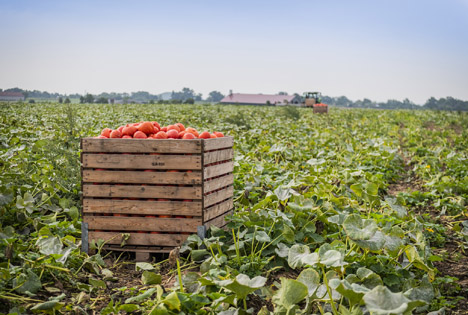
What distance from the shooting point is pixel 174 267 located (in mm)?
3572

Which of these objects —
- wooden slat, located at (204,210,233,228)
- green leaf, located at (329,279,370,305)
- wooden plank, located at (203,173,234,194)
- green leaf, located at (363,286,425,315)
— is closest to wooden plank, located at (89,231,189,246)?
wooden slat, located at (204,210,233,228)

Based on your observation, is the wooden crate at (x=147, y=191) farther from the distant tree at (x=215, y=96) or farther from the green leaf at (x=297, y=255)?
the distant tree at (x=215, y=96)

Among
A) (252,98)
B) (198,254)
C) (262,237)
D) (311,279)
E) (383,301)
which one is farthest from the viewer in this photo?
(252,98)

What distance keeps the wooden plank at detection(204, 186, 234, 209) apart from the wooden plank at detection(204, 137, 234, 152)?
40 centimetres

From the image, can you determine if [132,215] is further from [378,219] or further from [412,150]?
[412,150]

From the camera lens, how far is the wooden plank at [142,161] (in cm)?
374

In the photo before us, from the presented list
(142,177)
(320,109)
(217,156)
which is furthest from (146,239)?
(320,109)

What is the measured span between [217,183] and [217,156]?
24cm

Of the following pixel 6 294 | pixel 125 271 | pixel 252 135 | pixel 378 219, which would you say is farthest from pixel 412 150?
pixel 6 294

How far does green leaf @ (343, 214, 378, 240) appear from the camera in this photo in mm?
2998

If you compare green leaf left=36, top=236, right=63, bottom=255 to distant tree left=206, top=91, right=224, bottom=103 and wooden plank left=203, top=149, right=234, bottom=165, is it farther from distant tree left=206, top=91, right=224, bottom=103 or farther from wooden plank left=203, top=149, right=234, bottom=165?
distant tree left=206, top=91, right=224, bottom=103

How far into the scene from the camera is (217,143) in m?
4.02

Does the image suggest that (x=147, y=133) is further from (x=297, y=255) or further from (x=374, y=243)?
(x=374, y=243)

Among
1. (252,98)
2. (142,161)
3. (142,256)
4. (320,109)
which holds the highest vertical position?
(252,98)
